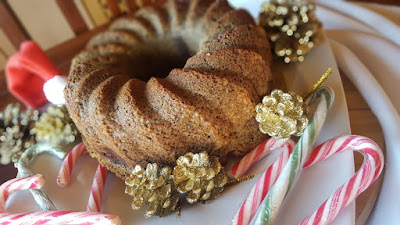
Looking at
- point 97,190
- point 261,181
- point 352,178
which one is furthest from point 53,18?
point 352,178

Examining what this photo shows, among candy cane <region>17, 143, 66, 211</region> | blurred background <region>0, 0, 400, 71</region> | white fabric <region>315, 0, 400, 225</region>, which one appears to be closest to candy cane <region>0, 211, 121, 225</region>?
candy cane <region>17, 143, 66, 211</region>

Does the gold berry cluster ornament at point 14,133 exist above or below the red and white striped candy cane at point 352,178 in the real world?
above

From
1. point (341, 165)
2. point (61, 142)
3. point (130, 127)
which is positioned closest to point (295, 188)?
point (341, 165)

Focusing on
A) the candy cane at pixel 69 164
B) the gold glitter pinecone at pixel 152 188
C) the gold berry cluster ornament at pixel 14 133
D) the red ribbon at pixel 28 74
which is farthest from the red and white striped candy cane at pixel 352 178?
the red ribbon at pixel 28 74

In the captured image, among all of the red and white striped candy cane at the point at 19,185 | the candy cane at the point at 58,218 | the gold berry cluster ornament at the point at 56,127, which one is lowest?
the candy cane at the point at 58,218

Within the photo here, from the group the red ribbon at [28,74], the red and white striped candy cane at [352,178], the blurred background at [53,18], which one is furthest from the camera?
the blurred background at [53,18]

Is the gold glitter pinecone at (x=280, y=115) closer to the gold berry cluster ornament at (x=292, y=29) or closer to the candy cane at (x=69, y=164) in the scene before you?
the gold berry cluster ornament at (x=292, y=29)

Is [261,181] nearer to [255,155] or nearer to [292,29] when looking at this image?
[255,155]

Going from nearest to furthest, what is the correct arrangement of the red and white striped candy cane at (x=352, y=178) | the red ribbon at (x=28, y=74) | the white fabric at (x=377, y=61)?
the red and white striped candy cane at (x=352, y=178) → the white fabric at (x=377, y=61) → the red ribbon at (x=28, y=74)
